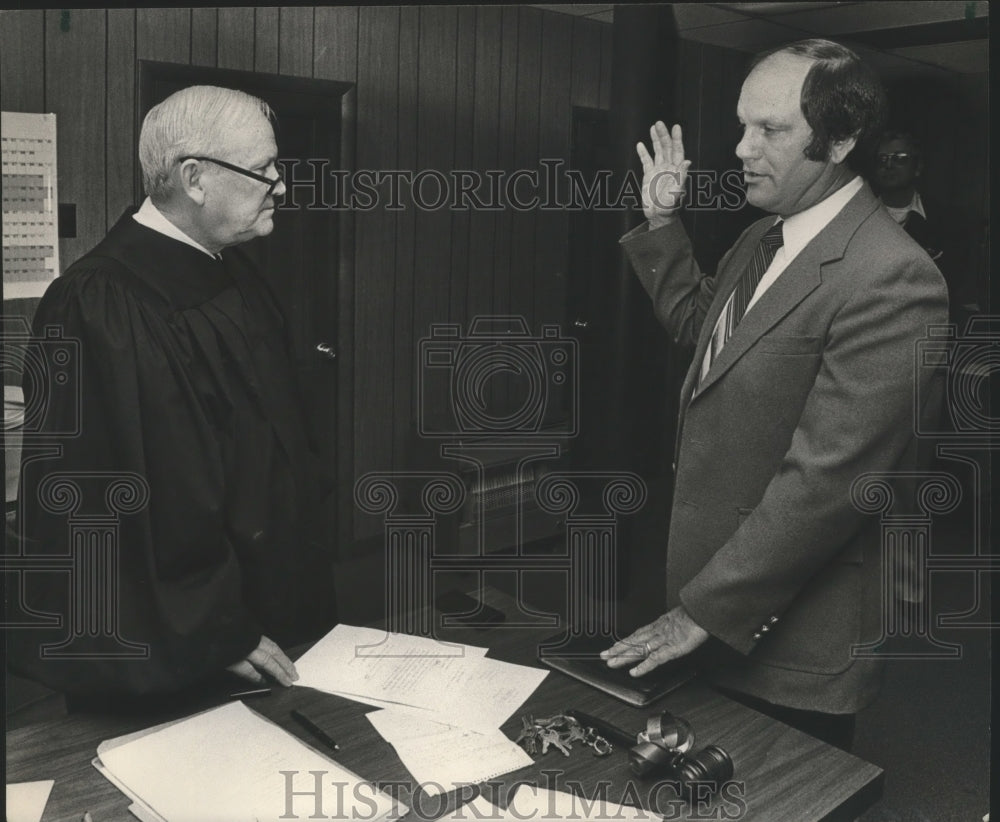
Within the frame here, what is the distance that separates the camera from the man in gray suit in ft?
4.88

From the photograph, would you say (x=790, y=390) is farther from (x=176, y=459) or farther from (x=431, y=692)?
(x=176, y=459)

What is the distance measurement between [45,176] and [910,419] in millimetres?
1509

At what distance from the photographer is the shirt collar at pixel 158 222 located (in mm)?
1562

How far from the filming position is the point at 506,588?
174 centimetres

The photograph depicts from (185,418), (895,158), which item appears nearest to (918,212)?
(895,158)

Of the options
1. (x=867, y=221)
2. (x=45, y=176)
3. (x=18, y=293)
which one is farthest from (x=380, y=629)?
(x=867, y=221)

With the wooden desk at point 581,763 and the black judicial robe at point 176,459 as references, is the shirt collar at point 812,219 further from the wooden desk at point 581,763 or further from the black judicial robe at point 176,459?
the black judicial robe at point 176,459

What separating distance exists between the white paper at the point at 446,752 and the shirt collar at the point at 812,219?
0.93m

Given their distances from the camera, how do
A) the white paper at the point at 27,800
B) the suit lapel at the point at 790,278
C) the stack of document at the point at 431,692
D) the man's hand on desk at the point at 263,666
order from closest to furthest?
the white paper at the point at 27,800 < the stack of document at the point at 431,692 < the suit lapel at the point at 790,278 < the man's hand on desk at the point at 263,666

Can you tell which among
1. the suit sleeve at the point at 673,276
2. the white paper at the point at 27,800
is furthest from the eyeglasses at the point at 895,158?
the white paper at the point at 27,800

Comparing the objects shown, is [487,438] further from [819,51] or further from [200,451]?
[819,51]

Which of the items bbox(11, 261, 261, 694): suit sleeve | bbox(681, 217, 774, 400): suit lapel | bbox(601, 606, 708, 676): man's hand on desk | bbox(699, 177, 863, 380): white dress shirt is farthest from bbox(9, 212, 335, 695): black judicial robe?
bbox(699, 177, 863, 380): white dress shirt

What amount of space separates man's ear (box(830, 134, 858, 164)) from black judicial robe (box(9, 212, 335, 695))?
3.24 ft

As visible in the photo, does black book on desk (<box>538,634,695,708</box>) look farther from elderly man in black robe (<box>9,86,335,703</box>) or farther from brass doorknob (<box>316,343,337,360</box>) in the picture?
brass doorknob (<box>316,343,337,360</box>)
